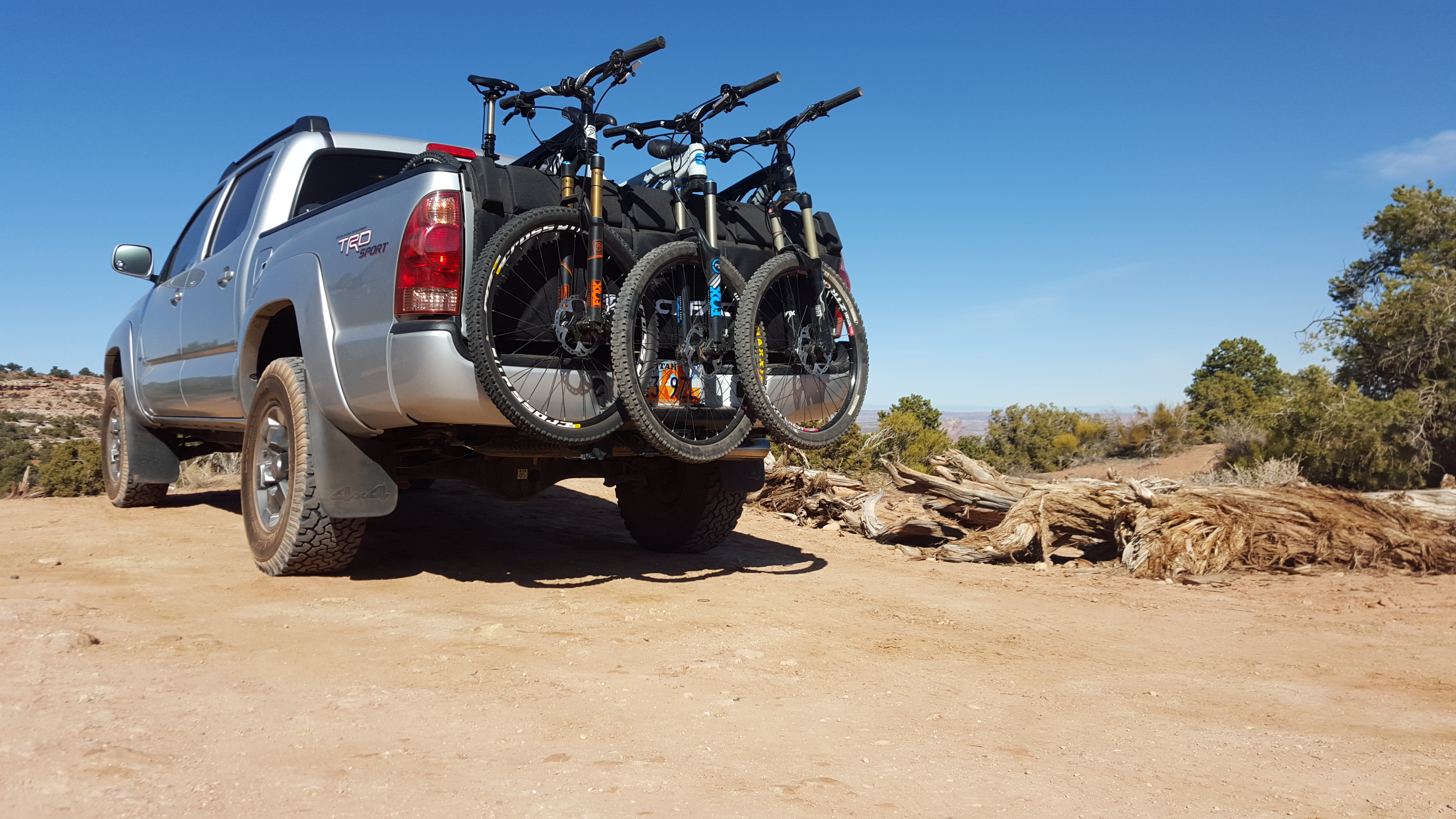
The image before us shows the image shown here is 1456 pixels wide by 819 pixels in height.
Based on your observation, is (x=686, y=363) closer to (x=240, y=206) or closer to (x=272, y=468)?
(x=272, y=468)

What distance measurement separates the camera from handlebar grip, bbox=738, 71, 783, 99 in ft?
18.1

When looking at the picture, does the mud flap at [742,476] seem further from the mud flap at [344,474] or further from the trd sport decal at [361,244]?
the trd sport decal at [361,244]

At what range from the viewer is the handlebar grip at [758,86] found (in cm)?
552

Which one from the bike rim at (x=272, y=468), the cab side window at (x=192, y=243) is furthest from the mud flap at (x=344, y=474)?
the cab side window at (x=192, y=243)

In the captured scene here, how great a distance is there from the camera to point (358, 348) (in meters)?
4.67

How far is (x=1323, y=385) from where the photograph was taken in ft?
54.4

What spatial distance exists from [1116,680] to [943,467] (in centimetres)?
435

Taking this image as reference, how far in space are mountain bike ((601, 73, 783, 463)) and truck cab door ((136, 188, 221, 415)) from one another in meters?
3.76

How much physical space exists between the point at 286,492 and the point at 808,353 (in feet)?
9.61

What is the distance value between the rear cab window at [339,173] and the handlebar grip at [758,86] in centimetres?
232

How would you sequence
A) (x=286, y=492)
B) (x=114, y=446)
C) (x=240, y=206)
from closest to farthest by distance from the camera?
1. (x=286, y=492)
2. (x=240, y=206)
3. (x=114, y=446)

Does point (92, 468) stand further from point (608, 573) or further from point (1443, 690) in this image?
point (1443, 690)

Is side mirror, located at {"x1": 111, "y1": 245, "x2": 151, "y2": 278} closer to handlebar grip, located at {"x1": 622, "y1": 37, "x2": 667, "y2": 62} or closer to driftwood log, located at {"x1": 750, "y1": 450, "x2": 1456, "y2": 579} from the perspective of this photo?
handlebar grip, located at {"x1": 622, "y1": 37, "x2": 667, "y2": 62}

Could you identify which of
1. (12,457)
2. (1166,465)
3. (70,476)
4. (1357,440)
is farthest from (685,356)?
(1166,465)
